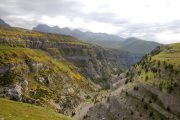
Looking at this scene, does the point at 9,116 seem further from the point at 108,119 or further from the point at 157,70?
the point at 157,70

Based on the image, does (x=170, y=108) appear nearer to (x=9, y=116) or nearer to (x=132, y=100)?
(x=132, y=100)

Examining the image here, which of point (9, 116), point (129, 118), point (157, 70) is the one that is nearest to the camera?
point (9, 116)

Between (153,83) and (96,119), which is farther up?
(153,83)

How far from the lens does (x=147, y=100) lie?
180 meters

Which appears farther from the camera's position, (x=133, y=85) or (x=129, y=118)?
(x=133, y=85)

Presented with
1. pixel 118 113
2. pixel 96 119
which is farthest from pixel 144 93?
pixel 96 119

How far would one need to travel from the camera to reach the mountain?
173 metres

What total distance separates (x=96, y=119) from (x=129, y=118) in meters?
20.6

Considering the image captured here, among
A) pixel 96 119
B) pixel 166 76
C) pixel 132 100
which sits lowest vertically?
pixel 96 119

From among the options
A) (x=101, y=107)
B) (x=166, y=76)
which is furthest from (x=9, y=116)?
(x=166, y=76)

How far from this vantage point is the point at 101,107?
18850 centimetres

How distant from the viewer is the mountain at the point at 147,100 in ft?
567

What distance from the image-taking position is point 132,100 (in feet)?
593

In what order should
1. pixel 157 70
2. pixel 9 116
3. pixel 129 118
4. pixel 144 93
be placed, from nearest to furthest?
pixel 9 116 < pixel 129 118 < pixel 144 93 < pixel 157 70
